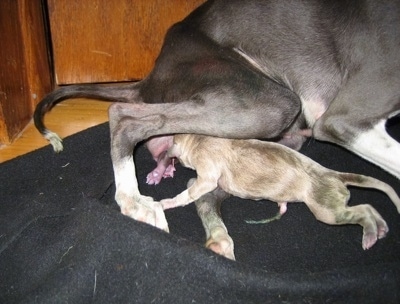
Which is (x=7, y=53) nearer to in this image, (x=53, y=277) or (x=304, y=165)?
(x=53, y=277)

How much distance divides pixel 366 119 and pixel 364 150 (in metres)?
0.15

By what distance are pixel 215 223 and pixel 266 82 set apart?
0.67m

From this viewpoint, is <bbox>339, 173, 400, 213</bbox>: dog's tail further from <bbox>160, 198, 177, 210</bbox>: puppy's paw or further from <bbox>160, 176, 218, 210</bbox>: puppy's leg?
<bbox>160, 198, 177, 210</bbox>: puppy's paw

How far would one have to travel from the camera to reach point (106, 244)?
5.63 feet

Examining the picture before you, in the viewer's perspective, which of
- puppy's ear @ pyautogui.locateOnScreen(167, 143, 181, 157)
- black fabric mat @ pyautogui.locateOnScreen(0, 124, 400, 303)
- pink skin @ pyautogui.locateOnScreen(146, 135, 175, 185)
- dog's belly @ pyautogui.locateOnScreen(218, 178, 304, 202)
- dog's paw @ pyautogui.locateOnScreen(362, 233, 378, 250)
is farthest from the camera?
pink skin @ pyautogui.locateOnScreen(146, 135, 175, 185)

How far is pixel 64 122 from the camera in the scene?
9.53ft

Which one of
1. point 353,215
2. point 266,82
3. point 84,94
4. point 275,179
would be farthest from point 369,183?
point 84,94

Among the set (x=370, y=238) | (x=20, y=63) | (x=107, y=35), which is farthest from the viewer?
(x=107, y=35)

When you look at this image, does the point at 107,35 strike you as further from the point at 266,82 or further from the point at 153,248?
the point at 153,248

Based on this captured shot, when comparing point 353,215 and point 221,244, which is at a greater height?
point 353,215

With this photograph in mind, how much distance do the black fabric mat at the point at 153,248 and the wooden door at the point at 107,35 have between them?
76cm

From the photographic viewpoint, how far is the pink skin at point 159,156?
2.30 metres

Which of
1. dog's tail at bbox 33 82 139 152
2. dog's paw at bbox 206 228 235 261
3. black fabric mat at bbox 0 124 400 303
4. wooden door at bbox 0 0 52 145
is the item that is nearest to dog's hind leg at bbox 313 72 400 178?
black fabric mat at bbox 0 124 400 303

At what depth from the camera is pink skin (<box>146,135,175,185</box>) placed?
2297mm
